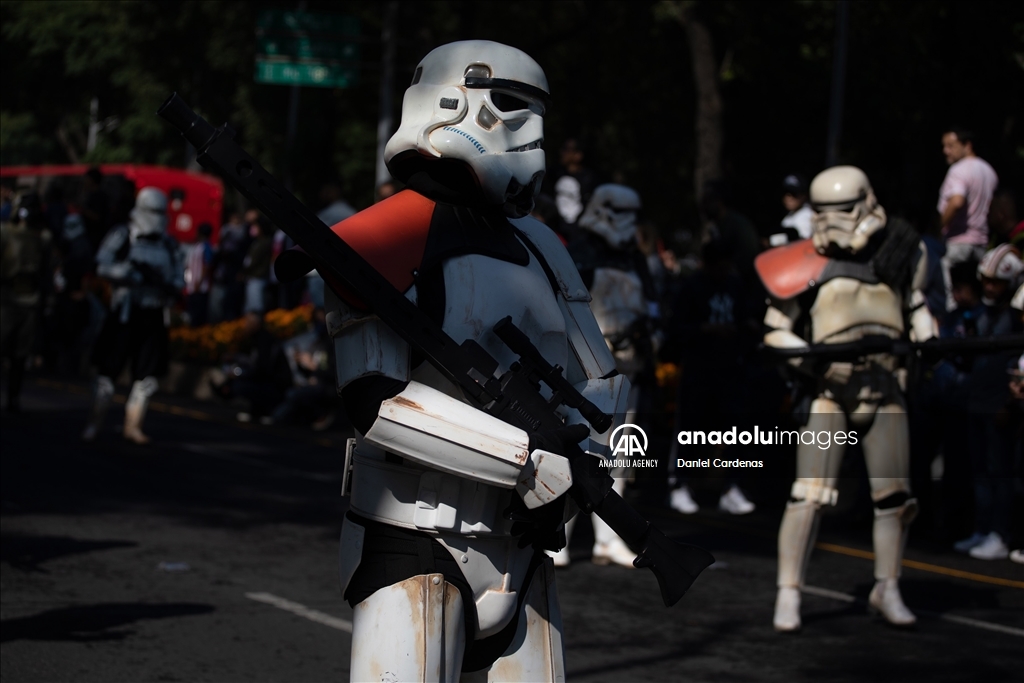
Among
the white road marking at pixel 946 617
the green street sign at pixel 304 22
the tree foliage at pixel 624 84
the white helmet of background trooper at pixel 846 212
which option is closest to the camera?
the white helmet of background trooper at pixel 846 212

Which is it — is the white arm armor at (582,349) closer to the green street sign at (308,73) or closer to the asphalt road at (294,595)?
the asphalt road at (294,595)

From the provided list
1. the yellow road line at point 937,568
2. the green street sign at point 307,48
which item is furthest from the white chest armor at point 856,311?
the green street sign at point 307,48

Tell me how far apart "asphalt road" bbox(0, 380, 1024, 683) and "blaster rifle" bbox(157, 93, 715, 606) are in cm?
279

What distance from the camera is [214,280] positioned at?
2162 cm

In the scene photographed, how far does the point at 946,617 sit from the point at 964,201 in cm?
487

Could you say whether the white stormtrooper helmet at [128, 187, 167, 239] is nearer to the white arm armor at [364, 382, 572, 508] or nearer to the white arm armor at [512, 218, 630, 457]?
the white arm armor at [512, 218, 630, 457]

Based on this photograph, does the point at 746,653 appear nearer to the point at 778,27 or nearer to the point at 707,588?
the point at 707,588

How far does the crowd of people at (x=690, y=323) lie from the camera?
8.70 metres

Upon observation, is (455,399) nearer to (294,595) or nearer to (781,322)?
(781,322)

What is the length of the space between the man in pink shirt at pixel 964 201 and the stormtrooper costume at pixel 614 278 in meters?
3.52

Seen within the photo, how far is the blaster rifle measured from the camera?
10.1 ft

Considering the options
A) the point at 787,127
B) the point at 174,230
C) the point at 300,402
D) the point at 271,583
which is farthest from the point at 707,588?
the point at 174,230

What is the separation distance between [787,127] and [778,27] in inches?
289

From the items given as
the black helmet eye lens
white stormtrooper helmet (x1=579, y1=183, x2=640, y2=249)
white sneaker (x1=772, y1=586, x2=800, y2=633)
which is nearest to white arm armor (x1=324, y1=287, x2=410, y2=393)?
the black helmet eye lens
